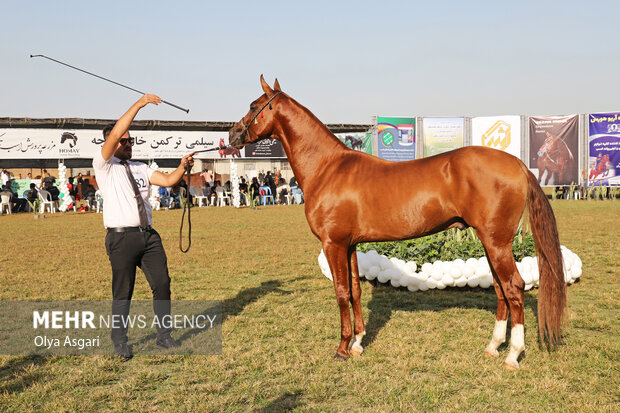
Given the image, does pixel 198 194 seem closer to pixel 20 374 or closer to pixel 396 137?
pixel 396 137

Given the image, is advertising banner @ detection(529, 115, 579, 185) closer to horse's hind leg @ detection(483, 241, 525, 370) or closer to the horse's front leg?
horse's hind leg @ detection(483, 241, 525, 370)

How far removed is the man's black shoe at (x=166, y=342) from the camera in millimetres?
5477

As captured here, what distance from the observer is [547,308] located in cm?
470

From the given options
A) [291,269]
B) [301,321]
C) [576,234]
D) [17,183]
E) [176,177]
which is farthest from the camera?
[17,183]

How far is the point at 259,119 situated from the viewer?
5.54m

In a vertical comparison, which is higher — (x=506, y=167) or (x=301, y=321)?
(x=506, y=167)

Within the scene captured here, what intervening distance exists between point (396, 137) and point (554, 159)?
434 inches

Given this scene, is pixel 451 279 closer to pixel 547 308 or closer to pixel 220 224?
pixel 547 308

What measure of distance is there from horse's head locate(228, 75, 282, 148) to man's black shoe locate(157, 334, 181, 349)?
2331 mm

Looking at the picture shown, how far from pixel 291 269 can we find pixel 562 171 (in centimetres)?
2934

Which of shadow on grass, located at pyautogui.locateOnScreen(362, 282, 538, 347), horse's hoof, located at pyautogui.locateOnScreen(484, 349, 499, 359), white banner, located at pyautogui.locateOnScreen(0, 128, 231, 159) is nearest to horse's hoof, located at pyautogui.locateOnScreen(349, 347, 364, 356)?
shadow on grass, located at pyautogui.locateOnScreen(362, 282, 538, 347)

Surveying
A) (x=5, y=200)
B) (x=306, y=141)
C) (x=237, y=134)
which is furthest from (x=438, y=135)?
(x=237, y=134)

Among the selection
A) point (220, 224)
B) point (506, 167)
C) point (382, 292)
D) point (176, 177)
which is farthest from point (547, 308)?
point (220, 224)

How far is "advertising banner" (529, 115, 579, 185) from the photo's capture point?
33.3 m
